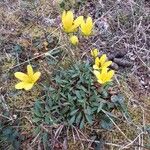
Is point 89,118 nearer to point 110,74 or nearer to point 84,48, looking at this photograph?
point 110,74

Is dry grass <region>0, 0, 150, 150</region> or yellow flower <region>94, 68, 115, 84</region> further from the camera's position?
dry grass <region>0, 0, 150, 150</region>

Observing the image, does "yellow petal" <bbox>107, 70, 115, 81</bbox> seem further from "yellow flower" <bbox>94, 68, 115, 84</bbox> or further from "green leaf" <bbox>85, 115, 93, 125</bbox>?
"green leaf" <bbox>85, 115, 93, 125</bbox>

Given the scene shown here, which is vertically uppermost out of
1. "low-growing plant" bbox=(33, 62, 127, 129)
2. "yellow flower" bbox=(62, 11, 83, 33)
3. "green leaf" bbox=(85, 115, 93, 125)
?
"yellow flower" bbox=(62, 11, 83, 33)

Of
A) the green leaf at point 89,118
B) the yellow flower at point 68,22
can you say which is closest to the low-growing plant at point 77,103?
the green leaf at point 89,118

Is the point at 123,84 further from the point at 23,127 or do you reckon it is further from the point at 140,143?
the point at 23,127

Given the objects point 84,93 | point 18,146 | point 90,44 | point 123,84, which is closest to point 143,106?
point 123,84

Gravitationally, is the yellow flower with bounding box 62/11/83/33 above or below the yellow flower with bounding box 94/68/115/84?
above

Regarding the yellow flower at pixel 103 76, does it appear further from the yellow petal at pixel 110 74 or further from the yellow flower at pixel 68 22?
the yellow flower at pixel 68 22

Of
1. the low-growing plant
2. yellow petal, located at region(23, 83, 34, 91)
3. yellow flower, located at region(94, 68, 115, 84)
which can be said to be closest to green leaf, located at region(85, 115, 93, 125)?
the low-growing plant
